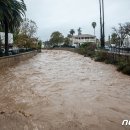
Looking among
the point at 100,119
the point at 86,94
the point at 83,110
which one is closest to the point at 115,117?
the point at 100,119

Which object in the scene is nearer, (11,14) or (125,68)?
(125,68)

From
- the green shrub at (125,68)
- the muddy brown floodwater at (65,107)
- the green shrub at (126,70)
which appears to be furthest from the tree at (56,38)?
the muddy brown floodwater at (65,107)

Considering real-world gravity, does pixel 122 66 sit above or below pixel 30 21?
below

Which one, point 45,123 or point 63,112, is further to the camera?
point 63,112

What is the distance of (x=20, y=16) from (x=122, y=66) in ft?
66.6

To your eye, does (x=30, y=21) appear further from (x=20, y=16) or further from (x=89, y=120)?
(x=89, y=120)

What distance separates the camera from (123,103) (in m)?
14.5

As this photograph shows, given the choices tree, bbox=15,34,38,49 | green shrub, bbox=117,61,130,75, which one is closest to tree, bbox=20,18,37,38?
tree, bbox=15,34,38,49

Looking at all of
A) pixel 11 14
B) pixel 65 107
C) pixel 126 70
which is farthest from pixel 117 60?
pixel 65 107

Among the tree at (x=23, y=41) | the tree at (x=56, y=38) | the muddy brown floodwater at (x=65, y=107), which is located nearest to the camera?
the muddy brown floodwater at (x=65, y=107)

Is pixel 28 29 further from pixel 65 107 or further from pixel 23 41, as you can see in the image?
pixel 65 107

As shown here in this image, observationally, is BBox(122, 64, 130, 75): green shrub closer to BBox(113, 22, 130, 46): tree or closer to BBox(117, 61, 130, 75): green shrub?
BBox(117, 61, 130, 75): green shrub

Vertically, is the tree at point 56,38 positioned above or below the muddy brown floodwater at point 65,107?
above

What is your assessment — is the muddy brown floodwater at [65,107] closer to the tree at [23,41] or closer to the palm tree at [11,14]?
the palm tree at [11,14]
